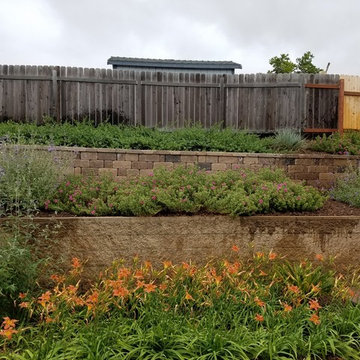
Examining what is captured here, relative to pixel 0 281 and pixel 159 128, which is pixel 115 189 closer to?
pixel 0 281

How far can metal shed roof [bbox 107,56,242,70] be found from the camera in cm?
1625

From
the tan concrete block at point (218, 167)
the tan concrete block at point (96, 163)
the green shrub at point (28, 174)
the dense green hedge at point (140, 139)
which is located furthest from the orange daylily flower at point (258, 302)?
the dense green hedge at point (140, 139)

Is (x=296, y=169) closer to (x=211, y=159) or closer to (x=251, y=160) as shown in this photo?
Result: (x=251, y=160)

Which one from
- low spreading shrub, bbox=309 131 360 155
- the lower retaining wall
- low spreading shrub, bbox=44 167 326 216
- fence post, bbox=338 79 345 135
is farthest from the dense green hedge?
fence post, bbox=338 79 345 135

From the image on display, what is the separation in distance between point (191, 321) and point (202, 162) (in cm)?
Answer: 370

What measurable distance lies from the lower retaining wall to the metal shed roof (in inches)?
505

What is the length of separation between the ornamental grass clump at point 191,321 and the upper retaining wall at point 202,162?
279 cm

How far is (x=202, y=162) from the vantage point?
22.1 ft

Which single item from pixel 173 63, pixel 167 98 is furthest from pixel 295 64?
pixel 167 98

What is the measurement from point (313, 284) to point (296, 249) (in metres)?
0.72

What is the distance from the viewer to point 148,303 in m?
3.39

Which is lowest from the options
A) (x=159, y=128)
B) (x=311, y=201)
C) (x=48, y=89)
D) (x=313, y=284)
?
(x=313, y=284)

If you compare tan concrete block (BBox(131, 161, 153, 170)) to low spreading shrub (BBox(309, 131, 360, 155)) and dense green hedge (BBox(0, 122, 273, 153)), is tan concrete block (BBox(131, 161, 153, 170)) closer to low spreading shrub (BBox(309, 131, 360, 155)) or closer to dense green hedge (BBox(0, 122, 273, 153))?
dense green hedge (BBox(0, 122, 273, 153))

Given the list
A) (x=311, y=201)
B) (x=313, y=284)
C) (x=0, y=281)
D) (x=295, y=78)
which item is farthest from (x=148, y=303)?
(x=295, y=78)
